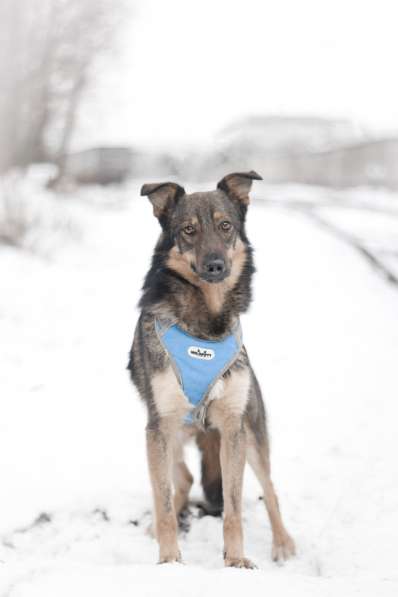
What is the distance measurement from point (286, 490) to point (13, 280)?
20.5ft

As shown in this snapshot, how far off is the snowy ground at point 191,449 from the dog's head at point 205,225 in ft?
5.48

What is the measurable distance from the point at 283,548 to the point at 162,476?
94cm

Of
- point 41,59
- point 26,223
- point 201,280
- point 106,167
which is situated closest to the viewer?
point 201,280

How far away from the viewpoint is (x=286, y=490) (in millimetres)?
4473

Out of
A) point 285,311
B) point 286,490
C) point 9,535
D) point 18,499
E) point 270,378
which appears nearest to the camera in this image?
point 9,535

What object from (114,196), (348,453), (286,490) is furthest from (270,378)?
(114,196)

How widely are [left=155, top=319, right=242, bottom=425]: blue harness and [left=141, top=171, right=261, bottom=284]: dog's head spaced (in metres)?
0.37

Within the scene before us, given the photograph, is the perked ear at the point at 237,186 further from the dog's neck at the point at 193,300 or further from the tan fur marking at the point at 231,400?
the tan fur marking at the point at 231,400

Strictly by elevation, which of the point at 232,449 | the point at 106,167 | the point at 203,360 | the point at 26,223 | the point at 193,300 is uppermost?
the point at 106,167

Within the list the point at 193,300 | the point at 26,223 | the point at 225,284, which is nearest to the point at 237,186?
the point at 225,284

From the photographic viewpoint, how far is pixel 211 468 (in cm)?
400

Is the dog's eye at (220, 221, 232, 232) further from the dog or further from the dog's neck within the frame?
the dog's neck

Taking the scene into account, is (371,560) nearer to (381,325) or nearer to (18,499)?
(18,499)

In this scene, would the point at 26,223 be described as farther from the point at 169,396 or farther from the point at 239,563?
the point at 239,563
